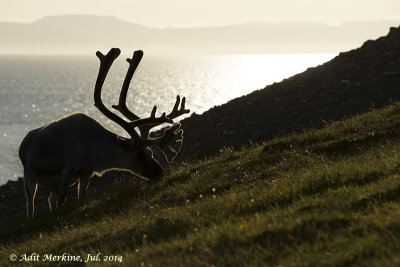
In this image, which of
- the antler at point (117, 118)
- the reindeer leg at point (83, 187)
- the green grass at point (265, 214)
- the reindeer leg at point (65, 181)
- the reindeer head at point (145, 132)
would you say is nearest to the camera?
the green grass at point (265, 214)

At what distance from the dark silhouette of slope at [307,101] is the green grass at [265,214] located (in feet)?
33.3

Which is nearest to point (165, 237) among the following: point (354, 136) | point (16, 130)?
point (354, 136)

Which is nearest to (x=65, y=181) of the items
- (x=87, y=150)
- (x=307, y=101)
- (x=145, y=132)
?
(x=87, y=150)

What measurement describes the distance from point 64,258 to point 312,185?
4255mm

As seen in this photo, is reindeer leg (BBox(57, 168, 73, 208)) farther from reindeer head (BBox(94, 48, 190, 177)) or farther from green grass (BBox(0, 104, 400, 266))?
reindeer head (BBox(94, 48, 190, 177))

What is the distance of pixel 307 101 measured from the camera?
28203 mm

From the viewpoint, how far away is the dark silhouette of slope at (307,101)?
2547cm

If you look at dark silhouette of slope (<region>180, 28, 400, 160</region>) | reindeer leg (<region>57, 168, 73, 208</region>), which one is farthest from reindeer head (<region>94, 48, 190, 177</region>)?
dark silhouette of slope (<region>180, 28, 400, 160</region>)

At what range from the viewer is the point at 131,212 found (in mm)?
11406

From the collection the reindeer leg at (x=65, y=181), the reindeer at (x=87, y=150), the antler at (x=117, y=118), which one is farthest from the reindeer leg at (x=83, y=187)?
the antler at (x=117, y=118)

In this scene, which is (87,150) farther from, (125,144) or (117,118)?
(117,118)

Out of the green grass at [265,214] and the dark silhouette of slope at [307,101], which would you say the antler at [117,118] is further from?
the dark silhouette of slope at [307,101]

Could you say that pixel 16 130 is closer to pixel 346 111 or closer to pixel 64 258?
pixel 346 111

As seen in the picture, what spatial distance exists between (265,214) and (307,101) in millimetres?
21120
